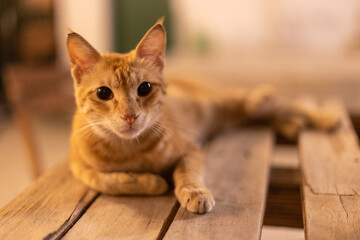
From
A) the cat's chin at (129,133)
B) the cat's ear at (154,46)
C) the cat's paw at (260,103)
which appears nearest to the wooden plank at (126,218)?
the cat's chin at (129,133)

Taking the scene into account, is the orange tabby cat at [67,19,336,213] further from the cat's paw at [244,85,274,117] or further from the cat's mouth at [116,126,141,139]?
the cat's paw at [244,85,274,117]

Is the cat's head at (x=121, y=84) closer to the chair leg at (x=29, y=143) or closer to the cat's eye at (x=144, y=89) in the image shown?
the cat's eye at (x=144, y=89)

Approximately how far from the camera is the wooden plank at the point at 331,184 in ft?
3.16

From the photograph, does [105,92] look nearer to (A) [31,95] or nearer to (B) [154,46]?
(B) [154,46]

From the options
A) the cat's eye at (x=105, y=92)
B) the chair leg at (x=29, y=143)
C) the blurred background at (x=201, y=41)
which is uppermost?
the cat's eye at (x=105, y=92)

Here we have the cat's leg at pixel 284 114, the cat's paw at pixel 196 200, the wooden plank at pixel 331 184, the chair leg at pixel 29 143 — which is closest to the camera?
the wooden plank at pixel 331 184

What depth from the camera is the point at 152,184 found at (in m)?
1.19

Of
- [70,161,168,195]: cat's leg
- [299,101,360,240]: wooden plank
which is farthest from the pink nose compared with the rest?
[299,101,360,240]: wooden plank

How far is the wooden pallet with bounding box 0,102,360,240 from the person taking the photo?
3.23 feet

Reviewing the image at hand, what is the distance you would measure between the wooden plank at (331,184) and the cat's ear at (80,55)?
2.39 ft

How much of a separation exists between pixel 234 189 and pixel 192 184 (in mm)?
149

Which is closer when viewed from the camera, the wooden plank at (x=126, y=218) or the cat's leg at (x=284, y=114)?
the wooden plank at (x=126, y=218)

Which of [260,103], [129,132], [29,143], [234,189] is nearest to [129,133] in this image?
[129,132]

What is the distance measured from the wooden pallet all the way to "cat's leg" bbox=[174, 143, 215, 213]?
24 millimetres
